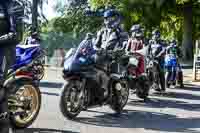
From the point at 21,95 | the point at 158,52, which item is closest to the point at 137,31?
the point at 158,52

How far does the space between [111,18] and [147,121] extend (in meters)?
2.16

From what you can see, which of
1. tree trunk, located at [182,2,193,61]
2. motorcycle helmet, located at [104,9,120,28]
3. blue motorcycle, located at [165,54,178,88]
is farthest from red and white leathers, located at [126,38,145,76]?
tree trunk, located at [182,2,193,61]

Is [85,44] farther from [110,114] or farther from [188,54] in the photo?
[188,54]

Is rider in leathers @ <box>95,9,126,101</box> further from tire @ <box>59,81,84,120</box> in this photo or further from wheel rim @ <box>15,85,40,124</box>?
wheel rim @ <box>15,85,40,124</box>

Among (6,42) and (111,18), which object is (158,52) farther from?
(6,42)

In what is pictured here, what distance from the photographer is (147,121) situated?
9031 mm

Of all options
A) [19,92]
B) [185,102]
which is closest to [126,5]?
[185,102]

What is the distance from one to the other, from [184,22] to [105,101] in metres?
30.3

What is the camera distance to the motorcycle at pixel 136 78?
11672 mm

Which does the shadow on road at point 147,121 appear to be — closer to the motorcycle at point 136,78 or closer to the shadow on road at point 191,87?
the motorcycle at point 136,78

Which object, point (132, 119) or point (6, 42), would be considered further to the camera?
point (132, 119)

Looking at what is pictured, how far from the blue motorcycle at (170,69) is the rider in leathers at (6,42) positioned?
33.5 feet

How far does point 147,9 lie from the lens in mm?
34781

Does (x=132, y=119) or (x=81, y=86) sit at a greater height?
(x=81, y=86)
